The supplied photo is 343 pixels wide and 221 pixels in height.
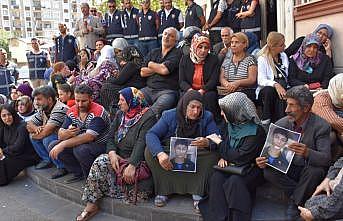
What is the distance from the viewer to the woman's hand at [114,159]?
14.9 feet

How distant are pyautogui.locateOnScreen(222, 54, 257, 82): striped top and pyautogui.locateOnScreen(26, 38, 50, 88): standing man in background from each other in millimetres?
7826

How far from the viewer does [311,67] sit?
18.6ft

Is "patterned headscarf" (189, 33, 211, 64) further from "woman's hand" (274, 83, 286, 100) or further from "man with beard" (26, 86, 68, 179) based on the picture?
"man with beard" (26, 86, 68, 179)

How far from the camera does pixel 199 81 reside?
563cm

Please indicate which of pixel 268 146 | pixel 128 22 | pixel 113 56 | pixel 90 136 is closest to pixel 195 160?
pixel 268 146

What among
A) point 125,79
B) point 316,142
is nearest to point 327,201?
point 316,142

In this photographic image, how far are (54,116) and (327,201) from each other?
3.99 m

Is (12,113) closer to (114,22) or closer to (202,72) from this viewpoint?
(202,72)

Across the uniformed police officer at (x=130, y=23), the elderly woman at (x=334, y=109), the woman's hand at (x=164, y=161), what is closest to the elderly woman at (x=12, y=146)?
the woman's hand at (x=164, y=161)

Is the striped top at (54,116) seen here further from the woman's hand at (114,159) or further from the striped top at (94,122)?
the woman's hand at (114,159)

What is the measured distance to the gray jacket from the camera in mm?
3608

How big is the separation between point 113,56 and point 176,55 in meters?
1.75

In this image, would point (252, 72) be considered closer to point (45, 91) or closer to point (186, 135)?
point (186, 135)

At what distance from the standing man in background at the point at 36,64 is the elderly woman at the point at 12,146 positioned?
5841 mm
